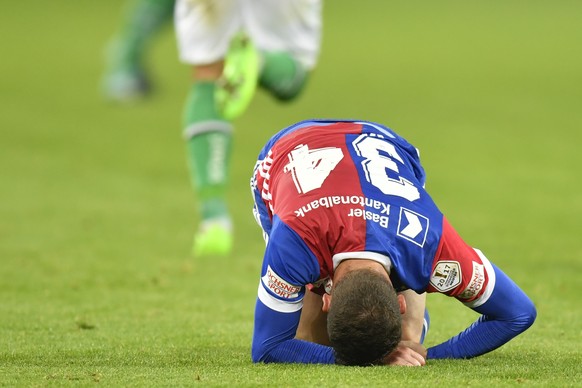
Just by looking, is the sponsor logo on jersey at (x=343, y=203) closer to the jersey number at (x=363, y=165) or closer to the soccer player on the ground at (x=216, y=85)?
the jersey number at (x=363, y=165)

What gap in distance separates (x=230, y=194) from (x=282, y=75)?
2695 mm

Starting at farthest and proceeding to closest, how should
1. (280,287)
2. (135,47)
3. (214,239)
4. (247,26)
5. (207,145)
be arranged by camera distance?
(135,47) < (247,26) < (214,239) < (207,145) < (280,287)

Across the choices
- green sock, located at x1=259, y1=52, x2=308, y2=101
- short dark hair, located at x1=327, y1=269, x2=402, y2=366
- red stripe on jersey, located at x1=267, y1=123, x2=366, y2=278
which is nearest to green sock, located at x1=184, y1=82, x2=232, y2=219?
green sock, located at x1=259, y1=52, x2=308, y2=101

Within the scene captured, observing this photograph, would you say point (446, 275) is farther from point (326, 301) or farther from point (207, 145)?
point (207, 145)

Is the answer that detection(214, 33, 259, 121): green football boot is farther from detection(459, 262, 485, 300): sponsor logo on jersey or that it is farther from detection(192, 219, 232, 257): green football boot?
detection(459, 262, 485, 300): sponsor logo on jersey

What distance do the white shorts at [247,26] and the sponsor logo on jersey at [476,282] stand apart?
3.46 metres

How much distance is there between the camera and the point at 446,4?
28.3 metres

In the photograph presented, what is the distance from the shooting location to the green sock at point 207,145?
24.3ft

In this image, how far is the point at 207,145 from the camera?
740 cm

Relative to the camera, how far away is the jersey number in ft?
14.4

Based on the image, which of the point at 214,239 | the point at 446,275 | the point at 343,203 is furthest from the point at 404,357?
the point at 214,239

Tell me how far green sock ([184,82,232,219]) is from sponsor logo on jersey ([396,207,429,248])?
327cm

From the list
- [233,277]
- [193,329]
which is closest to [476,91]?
[233,277]

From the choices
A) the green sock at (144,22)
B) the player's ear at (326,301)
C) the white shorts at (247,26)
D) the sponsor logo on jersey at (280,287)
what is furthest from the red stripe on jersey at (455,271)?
the green sock at (144,22)
